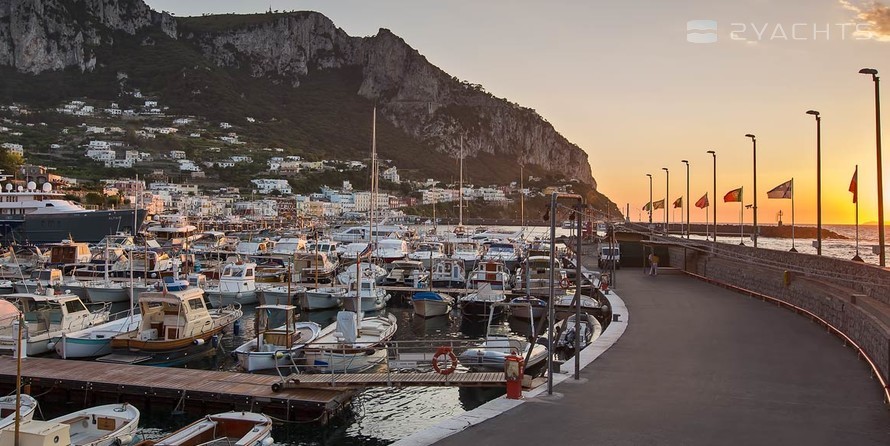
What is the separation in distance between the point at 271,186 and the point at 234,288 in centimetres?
14855

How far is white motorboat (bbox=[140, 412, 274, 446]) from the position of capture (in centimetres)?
1295

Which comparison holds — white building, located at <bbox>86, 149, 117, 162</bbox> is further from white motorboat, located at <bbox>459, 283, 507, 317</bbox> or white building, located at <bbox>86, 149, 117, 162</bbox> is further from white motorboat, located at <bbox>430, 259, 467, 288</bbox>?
white motorboat, located at <bbox>459, 283, 507, 317</bbox>

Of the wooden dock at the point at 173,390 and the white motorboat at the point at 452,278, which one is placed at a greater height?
the white motorboat at the point at 452,278

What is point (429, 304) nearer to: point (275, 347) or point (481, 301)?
point (481, 301)

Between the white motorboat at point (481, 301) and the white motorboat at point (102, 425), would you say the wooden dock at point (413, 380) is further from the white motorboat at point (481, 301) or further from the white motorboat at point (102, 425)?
the white motorboat at point (481, 301)

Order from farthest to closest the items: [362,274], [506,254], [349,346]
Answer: [506,254], [362,274], [349,346]

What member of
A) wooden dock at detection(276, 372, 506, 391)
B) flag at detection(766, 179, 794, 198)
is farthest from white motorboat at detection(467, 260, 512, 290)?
wooden dock at detection(276, 372, 506, 391)

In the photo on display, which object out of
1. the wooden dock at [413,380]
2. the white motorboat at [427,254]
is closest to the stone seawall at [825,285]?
the wooden dock at [413,380]

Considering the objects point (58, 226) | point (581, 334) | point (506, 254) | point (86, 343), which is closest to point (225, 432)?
point (86, 343)

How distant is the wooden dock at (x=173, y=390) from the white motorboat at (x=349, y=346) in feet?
3.77

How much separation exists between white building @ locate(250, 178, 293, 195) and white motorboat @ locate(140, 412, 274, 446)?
557 feet

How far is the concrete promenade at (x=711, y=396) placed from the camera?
1095 centimetres

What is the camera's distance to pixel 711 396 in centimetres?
1330

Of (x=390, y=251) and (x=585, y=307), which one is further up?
(x=390, y=251)
